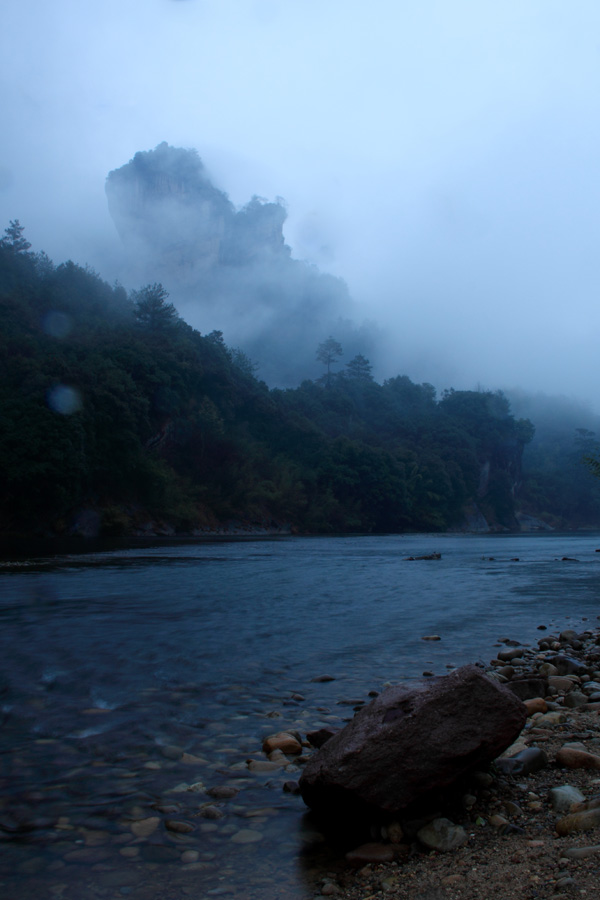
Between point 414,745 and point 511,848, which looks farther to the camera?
point 414,745

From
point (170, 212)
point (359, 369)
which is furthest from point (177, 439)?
point (170, 212)

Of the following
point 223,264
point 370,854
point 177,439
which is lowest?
point 370,854

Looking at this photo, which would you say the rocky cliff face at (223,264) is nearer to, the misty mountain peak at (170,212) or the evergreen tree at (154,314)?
the misty mountain peak at (170,212)

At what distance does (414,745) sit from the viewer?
358cm

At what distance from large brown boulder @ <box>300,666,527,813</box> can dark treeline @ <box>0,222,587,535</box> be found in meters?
38.2

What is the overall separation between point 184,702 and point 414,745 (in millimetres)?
3051

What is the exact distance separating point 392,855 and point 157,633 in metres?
6.90

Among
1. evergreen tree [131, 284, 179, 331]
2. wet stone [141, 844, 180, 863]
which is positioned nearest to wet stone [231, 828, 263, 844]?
wet stone [141, 844, 180, 863]

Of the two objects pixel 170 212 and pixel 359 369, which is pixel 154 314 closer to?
pixel 359 369

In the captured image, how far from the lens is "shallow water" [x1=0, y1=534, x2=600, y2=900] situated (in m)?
3.21

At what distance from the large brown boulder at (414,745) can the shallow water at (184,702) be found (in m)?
0.34

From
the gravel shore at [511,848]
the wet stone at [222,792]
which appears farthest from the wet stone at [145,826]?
the gravel shore at [511,848]

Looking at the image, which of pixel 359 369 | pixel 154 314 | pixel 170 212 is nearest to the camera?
pixel 154 314

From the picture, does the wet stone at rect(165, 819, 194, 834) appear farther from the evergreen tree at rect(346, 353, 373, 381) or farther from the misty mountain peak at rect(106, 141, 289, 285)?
the misty mountain peak at rect(106, 141, 289, 285)
